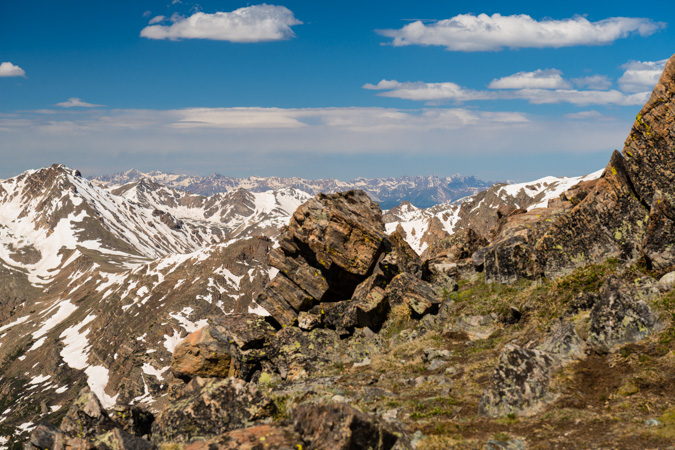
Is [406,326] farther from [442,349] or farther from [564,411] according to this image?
[564,411]

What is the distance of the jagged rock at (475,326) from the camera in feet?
90.5

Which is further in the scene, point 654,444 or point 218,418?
point 218,418

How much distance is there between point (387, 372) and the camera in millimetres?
26016

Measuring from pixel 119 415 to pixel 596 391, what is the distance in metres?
23.1

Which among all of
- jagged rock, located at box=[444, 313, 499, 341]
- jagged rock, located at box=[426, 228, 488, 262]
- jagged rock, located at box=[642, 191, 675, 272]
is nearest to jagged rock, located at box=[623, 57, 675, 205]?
jagged rock, located at box=[642, 191, 675, 272]

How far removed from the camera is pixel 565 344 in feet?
64.7

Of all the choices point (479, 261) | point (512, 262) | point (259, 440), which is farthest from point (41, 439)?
point (479, 261)

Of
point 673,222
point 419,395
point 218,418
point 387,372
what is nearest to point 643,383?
point 419,395

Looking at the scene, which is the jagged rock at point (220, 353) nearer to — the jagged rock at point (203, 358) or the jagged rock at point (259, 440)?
the jagged rock at point (203, 358)

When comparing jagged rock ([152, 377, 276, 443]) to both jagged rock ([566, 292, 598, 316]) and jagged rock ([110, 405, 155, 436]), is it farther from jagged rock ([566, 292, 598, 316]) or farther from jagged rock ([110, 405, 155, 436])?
jagged rock ([566, 292, 598, 316])

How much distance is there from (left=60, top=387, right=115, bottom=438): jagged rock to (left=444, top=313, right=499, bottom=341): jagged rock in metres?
21.3

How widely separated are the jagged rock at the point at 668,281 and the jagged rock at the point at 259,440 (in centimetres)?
1849

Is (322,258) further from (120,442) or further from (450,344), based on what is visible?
(120,442)

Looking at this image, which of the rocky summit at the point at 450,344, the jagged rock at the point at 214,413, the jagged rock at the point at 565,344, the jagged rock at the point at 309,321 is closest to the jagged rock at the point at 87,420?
the rocky summit at the point at 450,344
